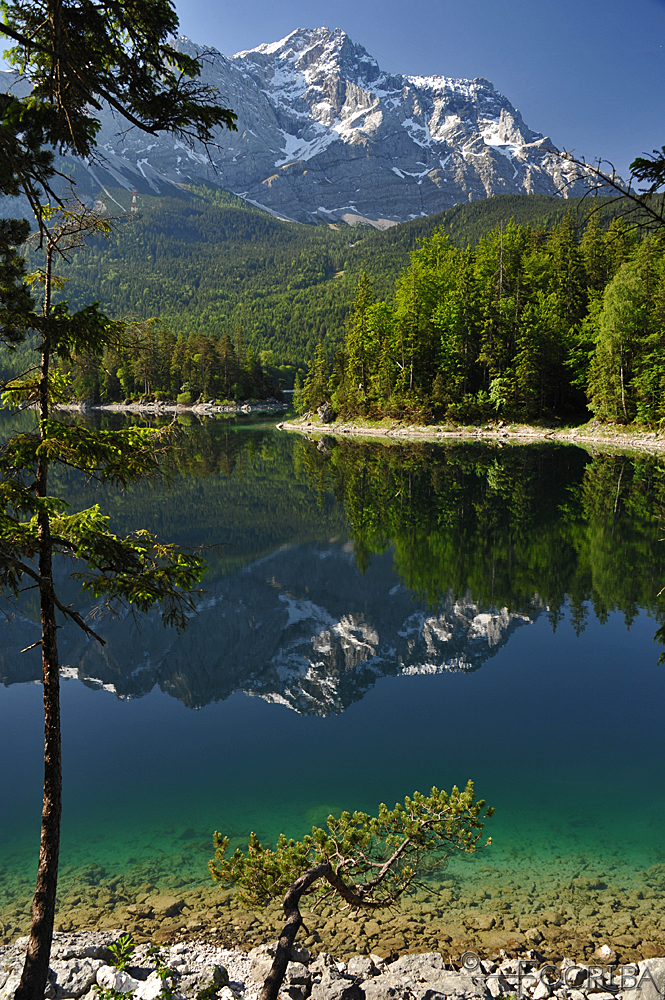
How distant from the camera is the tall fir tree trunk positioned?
5.37m

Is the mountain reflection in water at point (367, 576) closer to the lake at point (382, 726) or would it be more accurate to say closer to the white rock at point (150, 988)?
the lake at point (382, 726)

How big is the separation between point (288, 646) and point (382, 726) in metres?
4.78

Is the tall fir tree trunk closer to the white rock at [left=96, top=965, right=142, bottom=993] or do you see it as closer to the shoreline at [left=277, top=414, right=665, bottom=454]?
the white rock at [left=96, top=965, right=142, bottom=993]

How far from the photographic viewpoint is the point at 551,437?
55.8m

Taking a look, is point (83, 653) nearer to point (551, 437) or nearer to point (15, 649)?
point (15, 649)

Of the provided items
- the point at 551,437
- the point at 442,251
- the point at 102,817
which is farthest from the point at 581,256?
the point at 102,817

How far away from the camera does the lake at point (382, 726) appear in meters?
7.09

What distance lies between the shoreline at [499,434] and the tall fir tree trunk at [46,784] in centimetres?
4518

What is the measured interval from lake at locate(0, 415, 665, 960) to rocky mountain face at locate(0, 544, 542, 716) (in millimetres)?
78

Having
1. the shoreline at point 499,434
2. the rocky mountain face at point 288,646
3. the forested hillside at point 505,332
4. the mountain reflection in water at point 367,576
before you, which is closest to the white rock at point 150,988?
the mountain reflection in water at point 367,576

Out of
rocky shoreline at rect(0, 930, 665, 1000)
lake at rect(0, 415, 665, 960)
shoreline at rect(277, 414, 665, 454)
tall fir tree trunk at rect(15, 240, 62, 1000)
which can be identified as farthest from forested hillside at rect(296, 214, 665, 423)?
tall fir tree trunk at rect(15, 240, 62, 1000)

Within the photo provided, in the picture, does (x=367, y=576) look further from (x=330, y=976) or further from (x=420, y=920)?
(x=330, y=976)

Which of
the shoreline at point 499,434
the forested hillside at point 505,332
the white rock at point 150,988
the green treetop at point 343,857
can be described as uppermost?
the forested hillside at point 505,332

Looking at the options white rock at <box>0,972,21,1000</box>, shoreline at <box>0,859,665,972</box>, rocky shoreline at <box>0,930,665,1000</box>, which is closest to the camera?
rocky shoreline at <box>0,930,665,1000</box>
